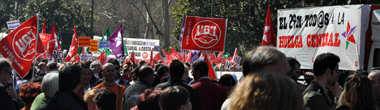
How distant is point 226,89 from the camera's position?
18.9 feet

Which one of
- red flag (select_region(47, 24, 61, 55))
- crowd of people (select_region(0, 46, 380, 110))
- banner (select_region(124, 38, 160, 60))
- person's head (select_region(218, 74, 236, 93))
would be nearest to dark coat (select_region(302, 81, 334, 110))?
crowd of people (select_region(0, 46, 380, 110))

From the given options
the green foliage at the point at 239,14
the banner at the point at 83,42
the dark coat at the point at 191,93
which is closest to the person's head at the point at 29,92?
the dark coat at the point at 191,93

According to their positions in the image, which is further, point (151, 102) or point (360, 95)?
point (360, 95)

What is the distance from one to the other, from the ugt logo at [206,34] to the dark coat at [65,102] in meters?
6.24

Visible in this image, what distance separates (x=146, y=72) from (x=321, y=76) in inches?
96.8

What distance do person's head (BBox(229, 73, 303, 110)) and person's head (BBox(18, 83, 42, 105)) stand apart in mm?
3009

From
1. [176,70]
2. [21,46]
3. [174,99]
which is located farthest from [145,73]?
[21,46]

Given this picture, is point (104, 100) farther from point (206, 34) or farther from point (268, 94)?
point (206, 34)

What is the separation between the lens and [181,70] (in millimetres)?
5148

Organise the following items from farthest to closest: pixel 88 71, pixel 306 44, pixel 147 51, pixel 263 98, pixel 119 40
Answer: pixel 147 51
pixel 119 40
pixel 306 44
pixel 88 71
pixel 263 98

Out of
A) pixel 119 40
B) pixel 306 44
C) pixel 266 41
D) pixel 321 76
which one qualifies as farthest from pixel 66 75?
pixel 119 40

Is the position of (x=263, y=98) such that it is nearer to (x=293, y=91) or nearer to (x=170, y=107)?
(x=293, y=91)

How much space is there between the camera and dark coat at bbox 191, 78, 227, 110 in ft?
16.9

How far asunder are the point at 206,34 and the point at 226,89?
4.00 m
